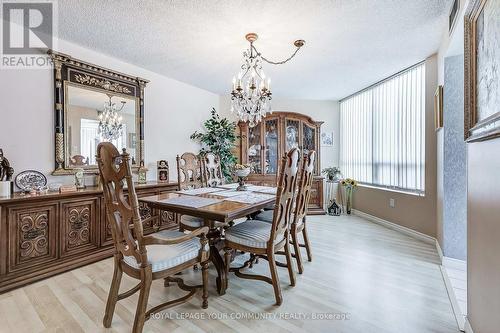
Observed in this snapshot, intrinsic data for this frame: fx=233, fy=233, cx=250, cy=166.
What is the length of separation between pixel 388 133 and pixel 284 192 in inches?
121

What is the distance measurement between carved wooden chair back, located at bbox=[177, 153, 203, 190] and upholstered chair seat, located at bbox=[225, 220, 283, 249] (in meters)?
1.21

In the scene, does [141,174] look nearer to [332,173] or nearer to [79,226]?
[79,226]

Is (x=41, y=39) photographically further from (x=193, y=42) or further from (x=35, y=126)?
(x=193, y=42)

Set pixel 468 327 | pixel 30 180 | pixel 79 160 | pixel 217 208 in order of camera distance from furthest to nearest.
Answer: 1. pixel 79 160
2. pixel 30 180
3. pixel 217 208
4. pixel 468 327

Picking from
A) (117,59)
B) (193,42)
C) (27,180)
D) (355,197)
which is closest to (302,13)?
(193,42)

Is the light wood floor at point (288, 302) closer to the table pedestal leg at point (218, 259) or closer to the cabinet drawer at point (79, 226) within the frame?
the table pedestal leg at point (218, 259)

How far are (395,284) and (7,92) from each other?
4072mm

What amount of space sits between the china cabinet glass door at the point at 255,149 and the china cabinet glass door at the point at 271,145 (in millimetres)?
125

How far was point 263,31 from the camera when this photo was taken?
7.97 ft

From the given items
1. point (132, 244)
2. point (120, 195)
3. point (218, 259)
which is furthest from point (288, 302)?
point (120, 195)

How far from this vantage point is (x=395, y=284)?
6.82 ft

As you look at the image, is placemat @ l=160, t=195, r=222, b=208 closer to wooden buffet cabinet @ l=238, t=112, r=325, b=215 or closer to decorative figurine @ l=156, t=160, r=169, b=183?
decorative figurine @ l=156, t=160, r=169, b=183

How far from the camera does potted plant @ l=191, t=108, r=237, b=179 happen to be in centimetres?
438

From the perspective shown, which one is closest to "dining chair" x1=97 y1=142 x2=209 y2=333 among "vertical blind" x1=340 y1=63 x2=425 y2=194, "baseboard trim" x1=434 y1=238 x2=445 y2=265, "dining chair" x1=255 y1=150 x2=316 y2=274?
"dining chair" x1=255 y1=150 x2=316 y2=274
